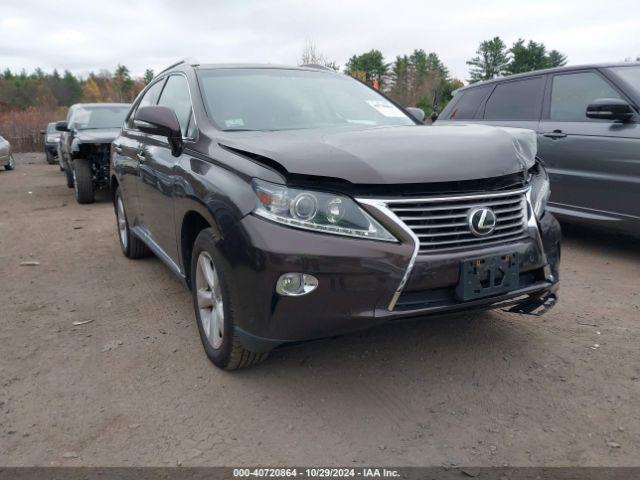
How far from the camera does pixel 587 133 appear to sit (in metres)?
4.95

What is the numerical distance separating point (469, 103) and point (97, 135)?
5735mm

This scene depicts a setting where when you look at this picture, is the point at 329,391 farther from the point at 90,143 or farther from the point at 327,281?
the point at 90,143

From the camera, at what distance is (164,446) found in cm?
228

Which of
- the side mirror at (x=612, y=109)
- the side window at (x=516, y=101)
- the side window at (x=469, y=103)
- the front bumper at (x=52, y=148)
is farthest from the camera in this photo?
the front bumper at (x=52, y=148)

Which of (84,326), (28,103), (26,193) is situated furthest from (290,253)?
(28,103)

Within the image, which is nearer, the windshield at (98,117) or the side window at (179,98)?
the side window at (179,98)

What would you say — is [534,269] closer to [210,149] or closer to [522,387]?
[522,387]

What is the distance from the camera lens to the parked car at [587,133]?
4.58 meters

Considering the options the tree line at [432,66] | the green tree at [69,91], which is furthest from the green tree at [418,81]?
the green tree at [69,91]

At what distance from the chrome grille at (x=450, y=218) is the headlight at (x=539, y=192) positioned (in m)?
0.26

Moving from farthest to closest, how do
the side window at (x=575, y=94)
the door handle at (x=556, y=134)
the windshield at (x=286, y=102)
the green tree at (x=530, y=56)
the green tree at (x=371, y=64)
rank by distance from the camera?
the green tree at (x=371, y=64), the green tree at (x=530, y=56), the door handle at (x=556, y=134), the side window at (x=575, y=94), the windshield at (x=286, y=102)

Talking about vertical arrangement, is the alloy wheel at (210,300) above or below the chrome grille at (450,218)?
below

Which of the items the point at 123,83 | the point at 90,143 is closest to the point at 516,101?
the point at 90,143

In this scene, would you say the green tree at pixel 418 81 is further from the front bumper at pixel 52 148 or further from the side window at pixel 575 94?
the side window at pixel 575 94
